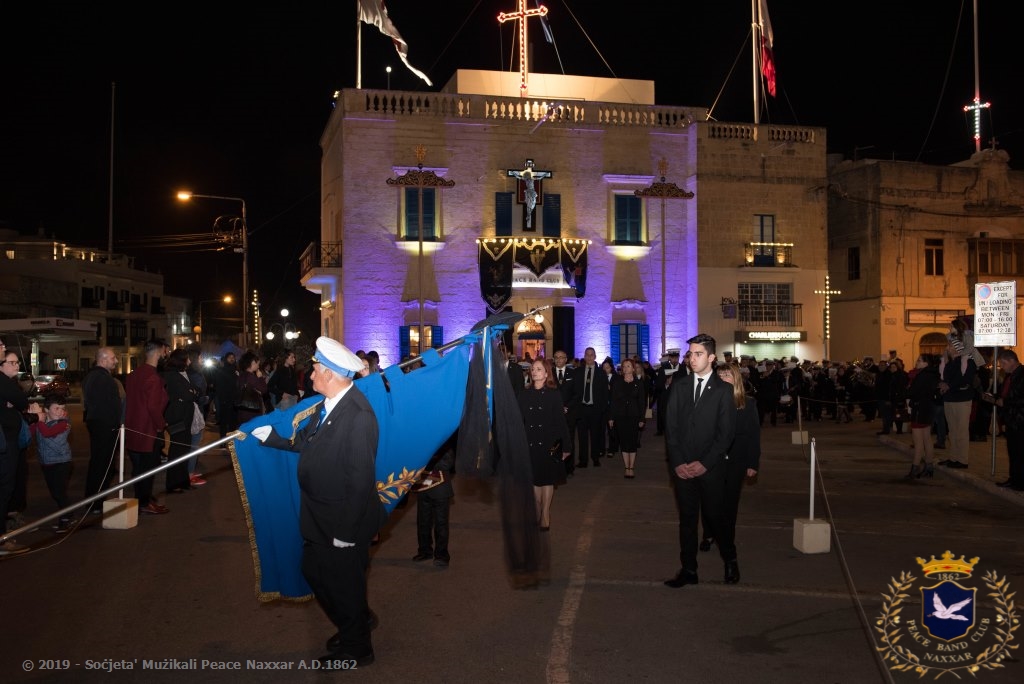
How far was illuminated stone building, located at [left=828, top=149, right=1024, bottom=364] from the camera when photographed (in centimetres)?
3388

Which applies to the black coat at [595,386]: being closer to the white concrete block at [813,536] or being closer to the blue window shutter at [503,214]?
the white concrete block at [813,536]

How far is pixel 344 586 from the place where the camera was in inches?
207

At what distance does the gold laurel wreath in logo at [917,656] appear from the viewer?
543 centimetres

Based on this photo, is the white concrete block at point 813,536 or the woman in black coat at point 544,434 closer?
the white concrete block at point 813,536

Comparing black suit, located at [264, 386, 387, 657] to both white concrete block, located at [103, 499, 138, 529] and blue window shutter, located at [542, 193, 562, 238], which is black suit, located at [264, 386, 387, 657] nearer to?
white concrete block, located at [103, 499, 138, 529]

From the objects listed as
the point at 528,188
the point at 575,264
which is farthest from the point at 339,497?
the point at 528,188

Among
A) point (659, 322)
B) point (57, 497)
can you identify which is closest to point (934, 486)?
point (57, 497)

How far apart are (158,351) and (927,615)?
909cm

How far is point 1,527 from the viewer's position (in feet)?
27.2

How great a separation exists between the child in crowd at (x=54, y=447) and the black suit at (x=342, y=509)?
573 cm

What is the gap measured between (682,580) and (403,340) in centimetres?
2335

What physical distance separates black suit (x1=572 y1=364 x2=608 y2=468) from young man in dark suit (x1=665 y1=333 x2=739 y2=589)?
7.20 meters

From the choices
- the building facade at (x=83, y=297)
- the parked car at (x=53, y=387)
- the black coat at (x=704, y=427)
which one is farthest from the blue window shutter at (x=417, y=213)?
the black coat at (x=704, y=427)

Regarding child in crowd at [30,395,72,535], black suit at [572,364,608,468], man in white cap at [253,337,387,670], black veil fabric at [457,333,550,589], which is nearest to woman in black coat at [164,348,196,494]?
child in crowd at [30,395,72,535]
